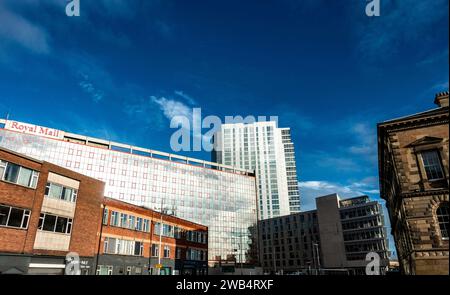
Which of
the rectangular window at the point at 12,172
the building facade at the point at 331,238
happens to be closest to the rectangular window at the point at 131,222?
the rectangular window at the point at 12,172

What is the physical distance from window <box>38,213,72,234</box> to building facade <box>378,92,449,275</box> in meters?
35.2

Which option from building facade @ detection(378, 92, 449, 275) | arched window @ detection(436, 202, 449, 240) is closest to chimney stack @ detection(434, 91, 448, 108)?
building facade @ detection(378, 92, 449, 275)

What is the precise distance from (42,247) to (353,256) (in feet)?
353

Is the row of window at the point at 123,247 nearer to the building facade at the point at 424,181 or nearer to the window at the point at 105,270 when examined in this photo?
the window at the point at 105,270

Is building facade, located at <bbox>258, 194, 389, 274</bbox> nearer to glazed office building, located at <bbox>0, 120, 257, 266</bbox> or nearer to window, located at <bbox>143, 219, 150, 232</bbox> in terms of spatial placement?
glazed office building, located at <bbox>0, 120, 257, 266</bbox>

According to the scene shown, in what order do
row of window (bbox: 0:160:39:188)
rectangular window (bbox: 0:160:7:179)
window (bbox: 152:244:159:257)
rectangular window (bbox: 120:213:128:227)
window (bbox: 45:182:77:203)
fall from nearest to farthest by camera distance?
rectangular window (bbox: 0:160:7:179), row of window (bbox: 0:160:39:188), window (bbox: 45:182:77:203), rectangular window (bbox: 120:213:128:227), window (bbox: 152:244:159:257)

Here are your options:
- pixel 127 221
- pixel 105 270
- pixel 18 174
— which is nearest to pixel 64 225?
pixel 18 174

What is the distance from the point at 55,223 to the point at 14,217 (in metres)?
4.99

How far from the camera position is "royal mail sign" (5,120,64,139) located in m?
93.1

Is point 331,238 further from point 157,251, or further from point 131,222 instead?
point 131,222

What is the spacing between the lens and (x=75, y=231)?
35.3m
